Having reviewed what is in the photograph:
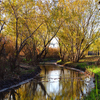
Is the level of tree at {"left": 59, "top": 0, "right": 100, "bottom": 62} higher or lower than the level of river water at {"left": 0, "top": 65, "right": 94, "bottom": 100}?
higher

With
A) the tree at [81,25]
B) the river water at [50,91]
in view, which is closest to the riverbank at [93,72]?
the river water at [50,91]

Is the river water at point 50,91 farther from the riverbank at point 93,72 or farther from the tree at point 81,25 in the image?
the tree at point 81,25

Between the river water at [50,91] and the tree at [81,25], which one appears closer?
the river water at [50,91]

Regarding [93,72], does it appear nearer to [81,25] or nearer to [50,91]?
[50,91]

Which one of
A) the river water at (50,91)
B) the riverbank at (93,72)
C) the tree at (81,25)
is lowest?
the river water at (50,91)

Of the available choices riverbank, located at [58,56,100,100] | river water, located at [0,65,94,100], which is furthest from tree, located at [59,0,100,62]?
river water, located at [0,65,94,100]

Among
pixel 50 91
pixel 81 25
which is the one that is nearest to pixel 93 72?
pixel 50 91

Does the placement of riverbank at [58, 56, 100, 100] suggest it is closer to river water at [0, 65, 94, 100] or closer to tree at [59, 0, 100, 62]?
river water at [0, 65, 94, 100]

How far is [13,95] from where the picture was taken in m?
6.93

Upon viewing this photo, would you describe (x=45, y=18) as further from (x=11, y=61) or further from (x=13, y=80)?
(x=13, y=80)

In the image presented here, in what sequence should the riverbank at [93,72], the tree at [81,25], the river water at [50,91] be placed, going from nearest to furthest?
1. the riverbank at [93,72]
2. the river water at [50,91]
3. the tree at [81,25]

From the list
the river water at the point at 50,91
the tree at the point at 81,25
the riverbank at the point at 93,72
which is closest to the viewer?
the riverbank at the point at 93,72

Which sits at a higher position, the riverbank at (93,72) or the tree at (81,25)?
the tree at (81,25)

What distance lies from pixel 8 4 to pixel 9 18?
1426mm
